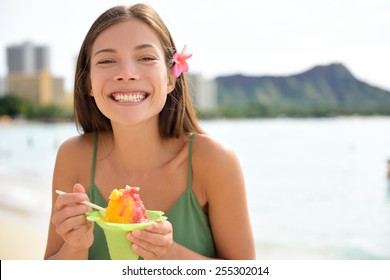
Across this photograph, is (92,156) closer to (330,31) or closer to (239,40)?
(239,40)

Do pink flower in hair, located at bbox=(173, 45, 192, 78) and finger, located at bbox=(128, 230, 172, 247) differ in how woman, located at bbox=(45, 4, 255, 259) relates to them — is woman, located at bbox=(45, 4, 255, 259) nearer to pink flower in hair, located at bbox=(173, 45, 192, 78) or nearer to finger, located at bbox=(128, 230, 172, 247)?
pink flower in hair, located at bbox=(173, 45, 192, 78)

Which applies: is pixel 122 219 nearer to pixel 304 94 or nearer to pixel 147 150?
pixel 147 150

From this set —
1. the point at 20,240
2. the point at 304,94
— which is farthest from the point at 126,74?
the point at 304,94

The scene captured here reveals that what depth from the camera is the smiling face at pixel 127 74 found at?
1.08 m

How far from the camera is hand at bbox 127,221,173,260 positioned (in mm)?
889

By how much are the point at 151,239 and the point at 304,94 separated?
442 inches

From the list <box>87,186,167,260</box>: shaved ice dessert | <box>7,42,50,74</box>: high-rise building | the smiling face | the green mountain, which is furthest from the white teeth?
the green mountain

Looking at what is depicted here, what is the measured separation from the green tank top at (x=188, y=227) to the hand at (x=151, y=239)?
0.25m

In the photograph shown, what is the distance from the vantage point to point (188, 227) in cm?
119

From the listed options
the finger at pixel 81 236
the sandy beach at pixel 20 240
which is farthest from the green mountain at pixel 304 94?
the finger at pixel 81 236

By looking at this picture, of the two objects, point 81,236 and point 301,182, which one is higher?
point 81,236

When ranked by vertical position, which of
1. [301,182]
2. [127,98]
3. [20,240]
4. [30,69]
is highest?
[30,69]

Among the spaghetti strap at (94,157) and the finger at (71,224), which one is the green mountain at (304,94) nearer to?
the spaghetti strap at (94,157)

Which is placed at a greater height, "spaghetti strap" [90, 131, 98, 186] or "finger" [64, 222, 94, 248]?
"spaghetti strap" [90, 131, 98, 186]
